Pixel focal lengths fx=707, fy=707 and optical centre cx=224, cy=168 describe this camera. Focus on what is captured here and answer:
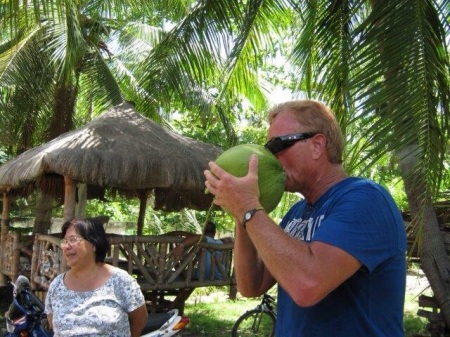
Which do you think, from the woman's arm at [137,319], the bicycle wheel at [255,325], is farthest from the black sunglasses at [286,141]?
the bicycle wheel at [255,325]

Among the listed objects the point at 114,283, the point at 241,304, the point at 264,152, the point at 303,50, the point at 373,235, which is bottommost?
the point at 241,304

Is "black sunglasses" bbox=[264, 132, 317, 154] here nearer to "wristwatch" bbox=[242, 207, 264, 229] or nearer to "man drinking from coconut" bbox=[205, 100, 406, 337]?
"man drinking from coconut" bbox=[205, 100, 406, 337]

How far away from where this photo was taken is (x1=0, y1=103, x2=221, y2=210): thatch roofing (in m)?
7.57

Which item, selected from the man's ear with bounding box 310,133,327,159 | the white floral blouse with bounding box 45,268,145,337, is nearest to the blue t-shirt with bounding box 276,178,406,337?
the man's ear with bounding box 310,133,327,159

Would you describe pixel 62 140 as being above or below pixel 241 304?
above

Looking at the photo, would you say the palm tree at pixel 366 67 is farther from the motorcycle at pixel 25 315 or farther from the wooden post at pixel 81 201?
the wooden post at pixel 81 201

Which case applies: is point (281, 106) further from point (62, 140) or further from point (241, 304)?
point (241, 304)

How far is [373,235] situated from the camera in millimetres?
1827

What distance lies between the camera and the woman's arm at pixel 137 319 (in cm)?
383

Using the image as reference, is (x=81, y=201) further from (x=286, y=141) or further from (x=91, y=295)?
(x=286, y=141)

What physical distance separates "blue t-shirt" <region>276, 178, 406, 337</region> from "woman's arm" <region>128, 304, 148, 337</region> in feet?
6.51

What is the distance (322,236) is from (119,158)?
6.05 meters

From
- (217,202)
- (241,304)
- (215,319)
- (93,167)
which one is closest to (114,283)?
(217,202)

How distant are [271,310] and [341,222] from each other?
21.5 ft
